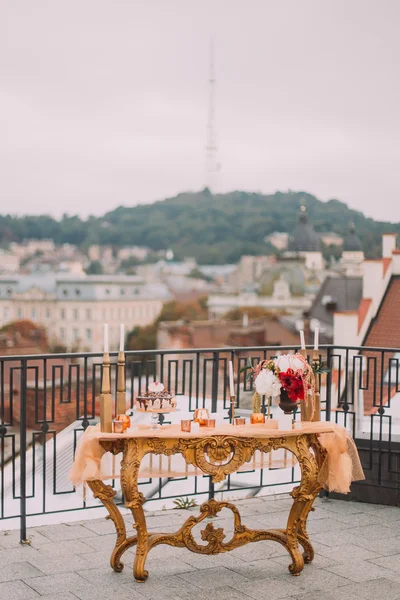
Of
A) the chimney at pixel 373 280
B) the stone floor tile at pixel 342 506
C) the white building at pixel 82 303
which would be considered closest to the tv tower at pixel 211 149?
the white building at pixel 82 303

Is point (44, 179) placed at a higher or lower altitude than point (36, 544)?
higher

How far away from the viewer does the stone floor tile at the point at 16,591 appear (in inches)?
142

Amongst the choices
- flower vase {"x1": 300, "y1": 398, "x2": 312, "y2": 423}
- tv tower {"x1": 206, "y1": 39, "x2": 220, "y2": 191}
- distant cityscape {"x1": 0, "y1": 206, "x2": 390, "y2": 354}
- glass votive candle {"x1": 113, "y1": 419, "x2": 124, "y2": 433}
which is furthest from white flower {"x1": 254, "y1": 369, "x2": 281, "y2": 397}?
tv tower {"x1": 206, "y1": 39, "x2": 220, "y2": 191}

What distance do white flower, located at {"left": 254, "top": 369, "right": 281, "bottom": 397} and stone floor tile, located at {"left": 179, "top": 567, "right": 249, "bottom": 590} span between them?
2.87ft

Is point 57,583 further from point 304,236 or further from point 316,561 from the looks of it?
point 304,236

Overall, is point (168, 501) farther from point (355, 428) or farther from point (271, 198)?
point (271, 198)

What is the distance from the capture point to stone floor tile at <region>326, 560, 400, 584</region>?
391 centimetres

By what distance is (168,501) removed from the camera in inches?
205

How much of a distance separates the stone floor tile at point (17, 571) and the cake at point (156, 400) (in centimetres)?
92

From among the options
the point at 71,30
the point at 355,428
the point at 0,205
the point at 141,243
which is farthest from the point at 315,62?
the point at 355,428

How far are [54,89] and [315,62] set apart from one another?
2649 centimetres

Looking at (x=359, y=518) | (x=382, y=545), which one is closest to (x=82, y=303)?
(x=359, y=518)

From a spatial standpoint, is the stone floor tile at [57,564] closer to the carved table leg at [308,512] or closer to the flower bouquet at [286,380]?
the carved table leg at [308,512]

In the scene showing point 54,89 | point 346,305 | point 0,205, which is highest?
point 54,89
